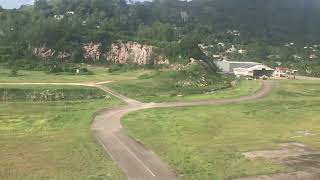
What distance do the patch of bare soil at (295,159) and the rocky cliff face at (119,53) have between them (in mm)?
70183

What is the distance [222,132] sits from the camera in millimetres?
40281

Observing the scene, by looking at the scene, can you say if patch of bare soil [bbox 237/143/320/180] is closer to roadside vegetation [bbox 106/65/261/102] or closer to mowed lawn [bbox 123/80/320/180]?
mowed lawn [bbox 123/80/320/180]

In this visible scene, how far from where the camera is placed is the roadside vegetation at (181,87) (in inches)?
2416

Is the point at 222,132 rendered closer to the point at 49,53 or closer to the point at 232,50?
the point at 49,53

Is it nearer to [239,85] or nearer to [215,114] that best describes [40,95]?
[215,114]

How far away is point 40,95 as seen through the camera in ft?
184

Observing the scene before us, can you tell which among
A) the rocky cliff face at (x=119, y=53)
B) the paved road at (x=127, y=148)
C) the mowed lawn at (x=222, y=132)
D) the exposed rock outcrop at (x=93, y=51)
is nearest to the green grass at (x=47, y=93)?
the paved road at (x=127, y=148)

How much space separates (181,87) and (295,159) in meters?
36.7

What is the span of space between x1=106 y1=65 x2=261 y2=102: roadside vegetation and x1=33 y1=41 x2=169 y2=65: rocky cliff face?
85.9 feet

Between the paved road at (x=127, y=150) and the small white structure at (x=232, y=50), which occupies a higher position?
the small white structure at (x=232, y=50)

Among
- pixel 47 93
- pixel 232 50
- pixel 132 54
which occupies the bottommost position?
pixel 47 93

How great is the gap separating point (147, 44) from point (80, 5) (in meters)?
93.5

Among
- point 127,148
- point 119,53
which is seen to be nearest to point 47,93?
point 127,148

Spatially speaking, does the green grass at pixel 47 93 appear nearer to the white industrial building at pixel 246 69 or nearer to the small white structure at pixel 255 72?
the small white structure at pixel 255 72
